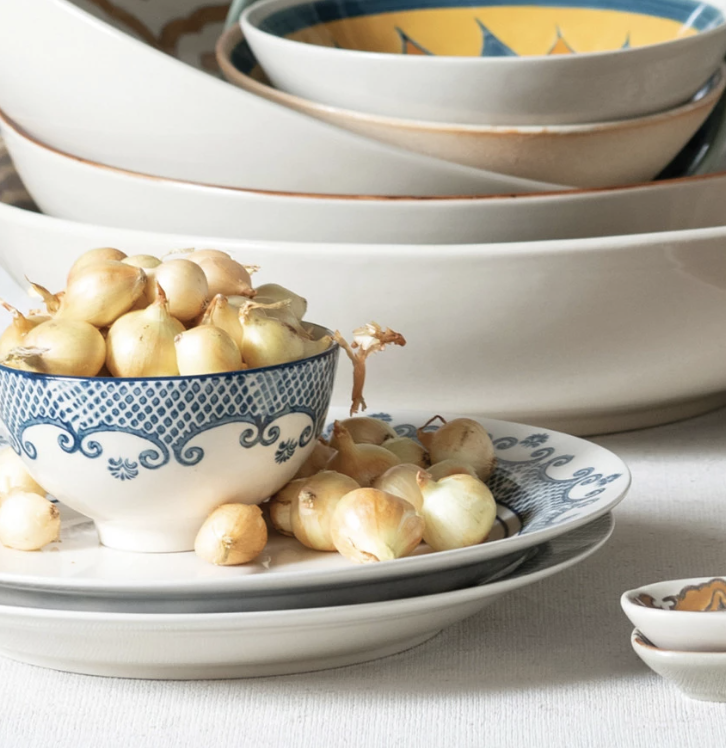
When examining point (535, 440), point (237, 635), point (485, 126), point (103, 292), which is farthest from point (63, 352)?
point (485, 126)

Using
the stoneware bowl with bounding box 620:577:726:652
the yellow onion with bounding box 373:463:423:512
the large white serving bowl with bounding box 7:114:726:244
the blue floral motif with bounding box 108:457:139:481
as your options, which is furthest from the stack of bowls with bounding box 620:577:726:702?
the large white serving bowl with bounding box 7:114:726:244

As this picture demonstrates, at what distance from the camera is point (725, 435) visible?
829 millimetres

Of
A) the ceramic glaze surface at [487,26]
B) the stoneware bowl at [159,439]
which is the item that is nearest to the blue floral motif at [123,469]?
the stoneware bowl at [159,439]

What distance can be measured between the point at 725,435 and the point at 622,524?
210 millimetres

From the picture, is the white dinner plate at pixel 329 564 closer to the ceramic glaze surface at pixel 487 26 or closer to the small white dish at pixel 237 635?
the small white dish at pixel 237 635

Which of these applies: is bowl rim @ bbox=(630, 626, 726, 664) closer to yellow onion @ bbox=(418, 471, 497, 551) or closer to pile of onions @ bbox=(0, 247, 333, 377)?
yellow onion @ bbox=(418, 471, 497, 551)

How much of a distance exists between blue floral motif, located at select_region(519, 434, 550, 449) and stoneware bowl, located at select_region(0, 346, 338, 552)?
15 cm

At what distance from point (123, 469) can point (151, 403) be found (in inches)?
1.3

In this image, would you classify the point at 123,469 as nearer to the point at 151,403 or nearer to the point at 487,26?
the point at 151,403

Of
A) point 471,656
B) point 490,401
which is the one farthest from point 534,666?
point 490,401

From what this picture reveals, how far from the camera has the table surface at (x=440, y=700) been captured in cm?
43

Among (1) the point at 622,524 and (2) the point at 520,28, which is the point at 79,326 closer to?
(1) the point at 622,524

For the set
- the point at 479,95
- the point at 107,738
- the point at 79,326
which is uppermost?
the point at 479,95

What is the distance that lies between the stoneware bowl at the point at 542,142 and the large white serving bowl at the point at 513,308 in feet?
0.35
